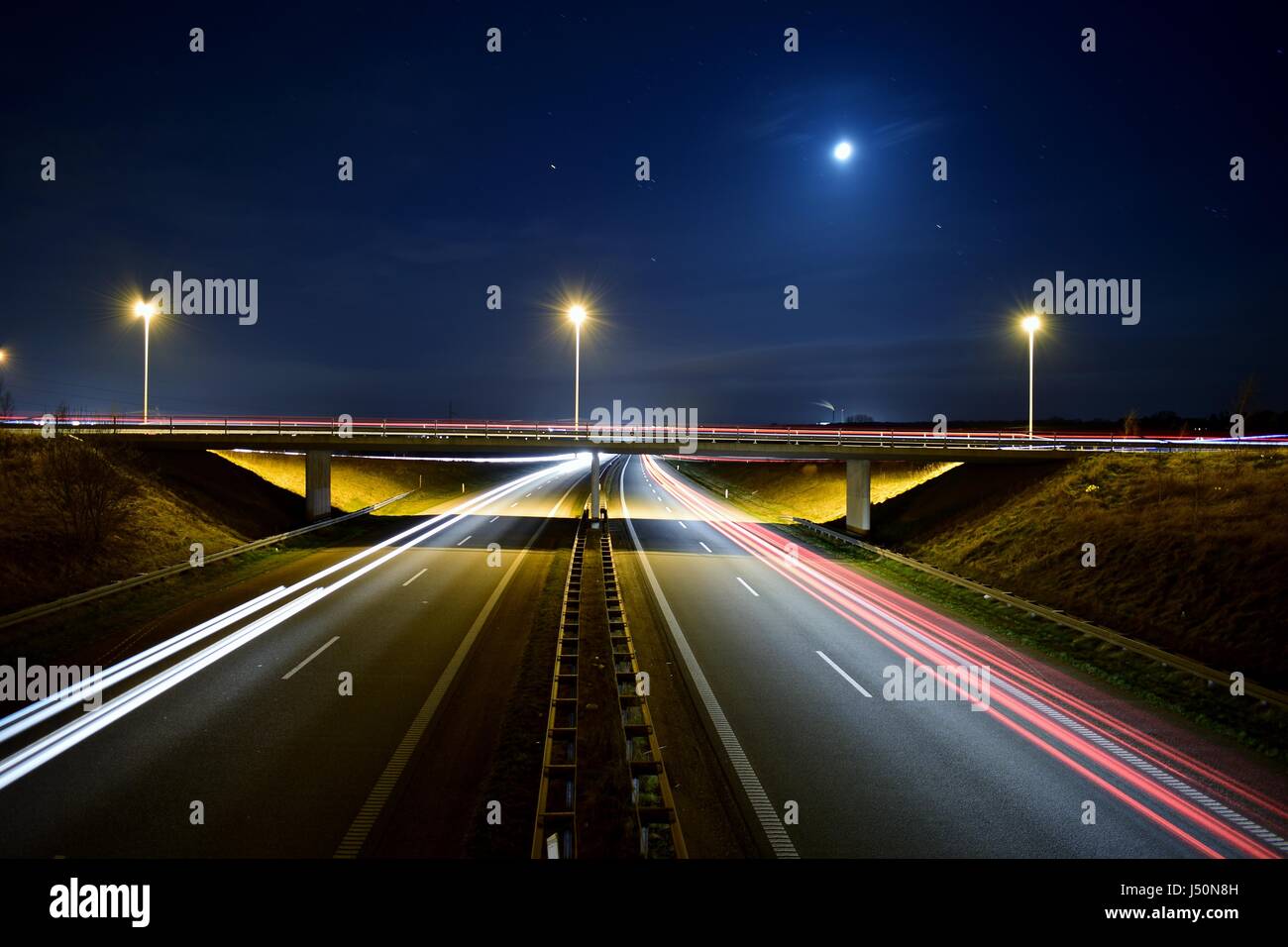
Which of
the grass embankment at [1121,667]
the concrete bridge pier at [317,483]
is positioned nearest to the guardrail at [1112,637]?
the grass embankment at [1121,667]

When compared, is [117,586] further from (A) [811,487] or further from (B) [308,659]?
(A) [811,487]

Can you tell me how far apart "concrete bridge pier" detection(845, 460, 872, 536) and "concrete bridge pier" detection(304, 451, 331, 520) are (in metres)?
28.3

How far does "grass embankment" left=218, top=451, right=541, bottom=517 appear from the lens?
161ft

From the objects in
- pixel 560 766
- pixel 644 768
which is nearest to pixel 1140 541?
pixel 644 768

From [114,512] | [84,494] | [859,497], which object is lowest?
[859,497]

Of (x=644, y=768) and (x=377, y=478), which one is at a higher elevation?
(x=377, y=478)

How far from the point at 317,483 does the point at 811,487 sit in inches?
1565

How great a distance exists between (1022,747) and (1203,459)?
2415 centimetres

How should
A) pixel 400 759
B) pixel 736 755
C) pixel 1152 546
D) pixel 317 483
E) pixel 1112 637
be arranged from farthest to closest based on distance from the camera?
pixel 317 483
pixel 1152 546
pixel 1112 637
pixel 736 755
pixel 400 759

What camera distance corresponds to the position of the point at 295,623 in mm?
16859

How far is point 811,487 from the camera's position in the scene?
198 ft

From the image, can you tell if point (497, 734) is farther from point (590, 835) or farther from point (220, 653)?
point (220, 653)

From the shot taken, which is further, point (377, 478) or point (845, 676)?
point (377, 478)
